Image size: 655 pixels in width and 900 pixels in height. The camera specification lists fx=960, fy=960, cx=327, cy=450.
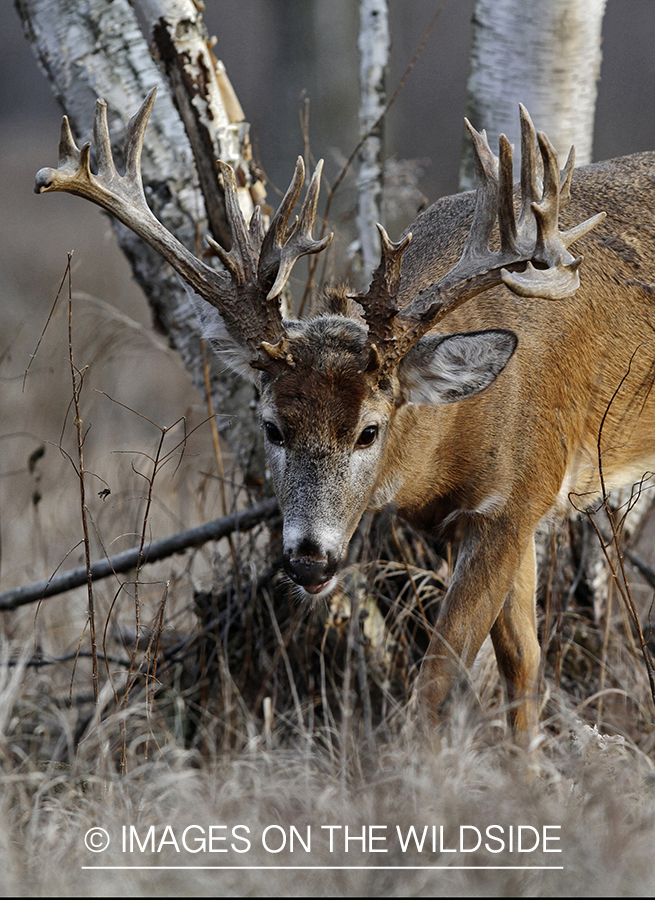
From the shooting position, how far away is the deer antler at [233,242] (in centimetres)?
345

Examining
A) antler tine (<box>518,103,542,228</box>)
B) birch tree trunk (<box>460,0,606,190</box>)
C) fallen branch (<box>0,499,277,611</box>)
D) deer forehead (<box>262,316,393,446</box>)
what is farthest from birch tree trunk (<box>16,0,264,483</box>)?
antler tine (<box>518,103,542,228</box>)

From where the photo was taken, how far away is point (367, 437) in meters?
3.58

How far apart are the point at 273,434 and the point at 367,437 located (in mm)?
353

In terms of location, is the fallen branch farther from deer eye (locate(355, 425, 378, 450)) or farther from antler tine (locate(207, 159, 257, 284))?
antler tine (locate(207, 159, 257, 284))

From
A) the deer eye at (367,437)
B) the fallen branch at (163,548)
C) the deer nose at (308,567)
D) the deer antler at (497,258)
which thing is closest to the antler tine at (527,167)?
the deer antler at (497,258)

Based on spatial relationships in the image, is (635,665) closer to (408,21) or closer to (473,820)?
(473,820)

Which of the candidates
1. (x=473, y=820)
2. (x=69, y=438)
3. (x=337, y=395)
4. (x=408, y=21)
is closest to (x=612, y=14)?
(x=408, y=21)

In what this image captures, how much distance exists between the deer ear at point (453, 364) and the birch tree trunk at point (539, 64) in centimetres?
173

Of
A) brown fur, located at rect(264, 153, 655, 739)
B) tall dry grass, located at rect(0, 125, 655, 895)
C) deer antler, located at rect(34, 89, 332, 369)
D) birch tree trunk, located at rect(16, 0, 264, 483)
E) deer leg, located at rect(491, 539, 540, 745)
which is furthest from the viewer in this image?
birch tree trunk, located at rect(16, 0, 264, 483)

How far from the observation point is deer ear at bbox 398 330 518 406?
11.5ft

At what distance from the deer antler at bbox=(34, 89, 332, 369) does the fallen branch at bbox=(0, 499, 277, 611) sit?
3.95ft

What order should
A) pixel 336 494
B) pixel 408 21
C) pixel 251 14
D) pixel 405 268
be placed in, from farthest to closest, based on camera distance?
1. pixel 251 14
2. pixel 408 21
3. pixel 405 268
4. pixel 336 494

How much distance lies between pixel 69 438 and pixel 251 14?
61.9 ft

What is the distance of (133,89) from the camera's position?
464 centimetres
